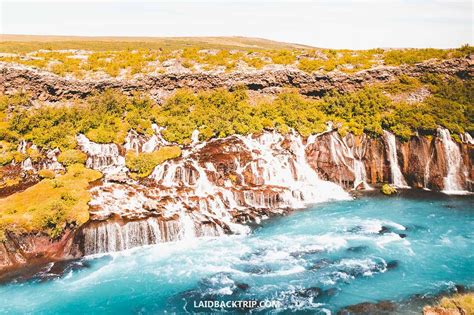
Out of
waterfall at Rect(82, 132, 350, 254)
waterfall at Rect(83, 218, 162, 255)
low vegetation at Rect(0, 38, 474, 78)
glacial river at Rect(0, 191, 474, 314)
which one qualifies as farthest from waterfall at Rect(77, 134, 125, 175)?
low vegetation at Rect(0, 38, 474, 78)

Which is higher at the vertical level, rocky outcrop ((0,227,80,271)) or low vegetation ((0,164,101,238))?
low vegetation ((0,164,101,238))

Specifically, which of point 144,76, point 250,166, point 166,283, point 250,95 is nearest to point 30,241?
point 166,283

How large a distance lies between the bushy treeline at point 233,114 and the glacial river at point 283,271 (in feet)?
42.9

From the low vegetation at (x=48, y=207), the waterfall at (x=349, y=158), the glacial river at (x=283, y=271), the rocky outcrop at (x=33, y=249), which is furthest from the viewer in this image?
the waterfall at (x=349, y=158)

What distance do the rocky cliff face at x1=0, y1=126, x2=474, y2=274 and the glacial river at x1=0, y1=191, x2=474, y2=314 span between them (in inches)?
69.3

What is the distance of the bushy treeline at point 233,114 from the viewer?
128ft

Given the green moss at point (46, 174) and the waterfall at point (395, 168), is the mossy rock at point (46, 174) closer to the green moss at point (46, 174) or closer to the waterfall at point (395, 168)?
the green moss at point (46, 174)

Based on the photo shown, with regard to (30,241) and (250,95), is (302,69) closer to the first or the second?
(250,95)

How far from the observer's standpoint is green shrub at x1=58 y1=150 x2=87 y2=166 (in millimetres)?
35875

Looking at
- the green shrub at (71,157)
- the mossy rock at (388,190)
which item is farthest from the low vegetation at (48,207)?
the mossy rock at (388,190)

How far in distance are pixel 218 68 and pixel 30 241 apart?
3211 cm

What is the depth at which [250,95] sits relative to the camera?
4856 centimetres

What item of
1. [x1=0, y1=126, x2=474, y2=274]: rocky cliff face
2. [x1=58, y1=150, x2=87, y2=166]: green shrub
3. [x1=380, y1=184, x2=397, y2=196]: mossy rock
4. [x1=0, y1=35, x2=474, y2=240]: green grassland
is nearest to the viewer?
[x1=0, y1=126, x2=474, y2=274]: rocky cliff face

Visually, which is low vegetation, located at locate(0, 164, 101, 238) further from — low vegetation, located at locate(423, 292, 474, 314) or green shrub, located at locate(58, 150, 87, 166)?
low vegetation, located at locate(423, 292, 474, 314)
